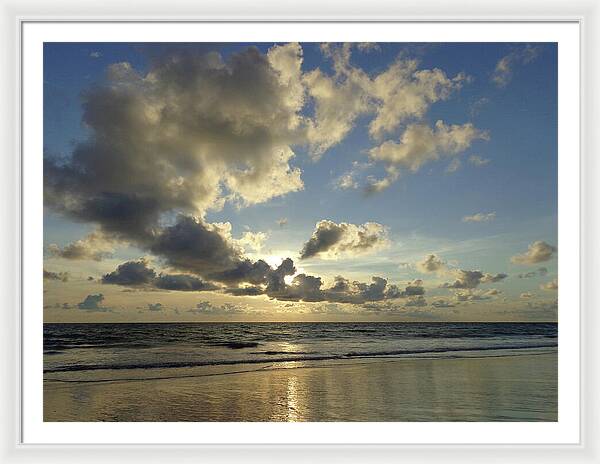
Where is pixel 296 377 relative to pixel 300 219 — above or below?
below

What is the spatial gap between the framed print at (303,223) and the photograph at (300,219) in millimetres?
37

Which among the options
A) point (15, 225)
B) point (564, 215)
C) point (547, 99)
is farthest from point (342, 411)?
point (547, 99)

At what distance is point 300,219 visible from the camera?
786 centimetres

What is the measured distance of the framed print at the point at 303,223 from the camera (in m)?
2.62

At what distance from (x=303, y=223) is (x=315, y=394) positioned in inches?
135

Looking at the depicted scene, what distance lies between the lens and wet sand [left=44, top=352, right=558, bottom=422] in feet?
13.5

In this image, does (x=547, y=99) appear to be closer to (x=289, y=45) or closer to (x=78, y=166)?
(x=289, y=45)

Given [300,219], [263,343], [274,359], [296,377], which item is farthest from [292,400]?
[263,343]

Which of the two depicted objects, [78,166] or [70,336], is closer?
[78,166]

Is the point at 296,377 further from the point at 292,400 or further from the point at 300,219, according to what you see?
the point at 300,219

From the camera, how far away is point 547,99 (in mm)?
5367

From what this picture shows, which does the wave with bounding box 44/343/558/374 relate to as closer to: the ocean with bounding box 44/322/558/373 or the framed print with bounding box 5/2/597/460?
the ocean with bounding box 44/322/558/373

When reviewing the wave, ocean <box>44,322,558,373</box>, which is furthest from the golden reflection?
ocean <box>44,322,558,373</box>
